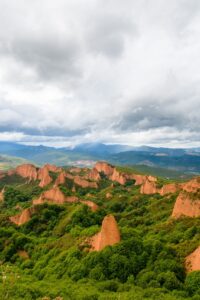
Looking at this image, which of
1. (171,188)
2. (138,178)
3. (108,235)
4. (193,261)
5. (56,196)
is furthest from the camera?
(138,178)

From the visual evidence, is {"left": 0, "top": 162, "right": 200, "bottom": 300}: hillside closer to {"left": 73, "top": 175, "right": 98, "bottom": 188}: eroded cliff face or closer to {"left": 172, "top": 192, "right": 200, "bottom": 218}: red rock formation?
{"left": 172, "top": 192, "right": 200, "bottom": 218}: red rock formation

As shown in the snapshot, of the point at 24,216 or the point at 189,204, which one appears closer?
the point at 189,204

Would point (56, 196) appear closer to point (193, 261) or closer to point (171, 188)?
point (171, 188)

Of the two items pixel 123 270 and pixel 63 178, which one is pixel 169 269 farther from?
pixel 63 178

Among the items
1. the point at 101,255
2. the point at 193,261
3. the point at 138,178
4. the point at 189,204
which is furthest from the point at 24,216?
the point at 138,178

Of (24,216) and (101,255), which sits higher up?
(101,255)

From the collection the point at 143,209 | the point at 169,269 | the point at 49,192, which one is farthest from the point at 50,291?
the point at 49,192
